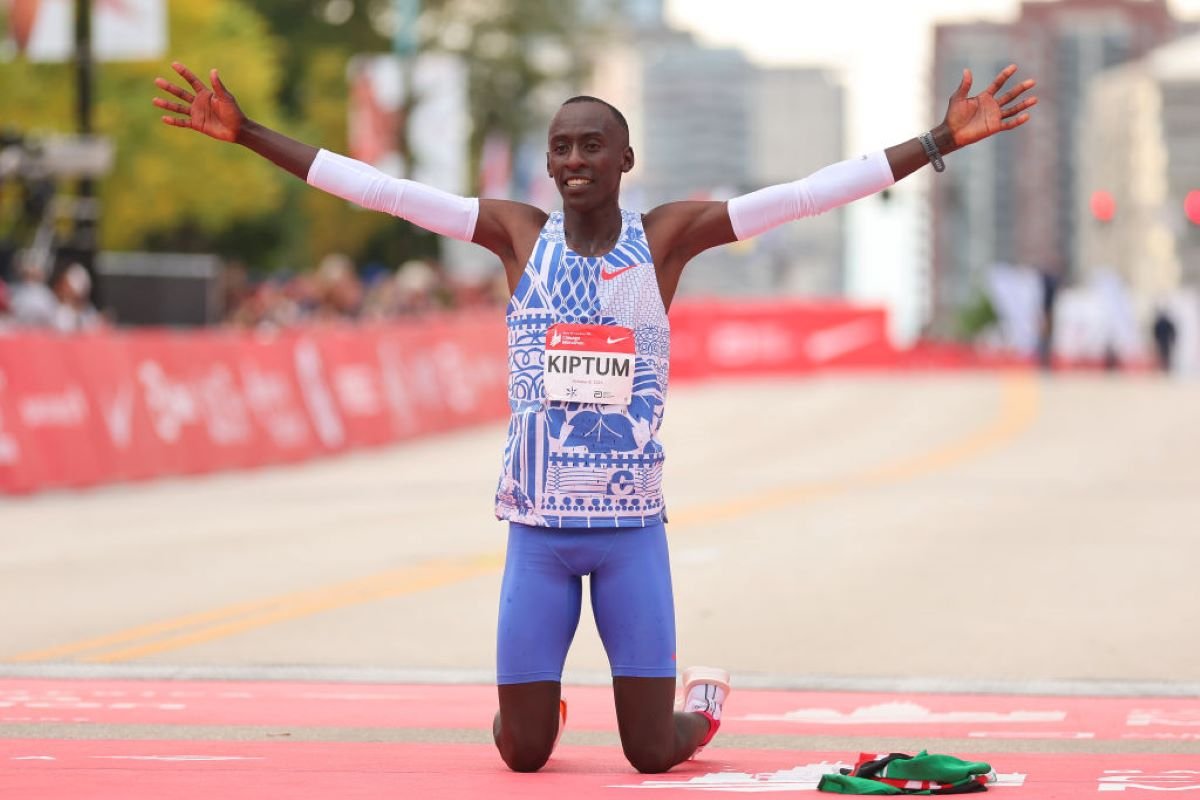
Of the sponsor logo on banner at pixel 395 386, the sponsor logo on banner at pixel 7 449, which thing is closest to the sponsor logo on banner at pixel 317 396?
the sponsor logo on banner at pixel 395 386

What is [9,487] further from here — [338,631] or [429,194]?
[429,194]

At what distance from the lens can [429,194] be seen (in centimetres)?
714

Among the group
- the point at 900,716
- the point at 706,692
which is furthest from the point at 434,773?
the point at 900,716

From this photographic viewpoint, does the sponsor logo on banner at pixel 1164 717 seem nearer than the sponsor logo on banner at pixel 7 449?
Yes

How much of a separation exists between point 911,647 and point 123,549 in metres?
7.43

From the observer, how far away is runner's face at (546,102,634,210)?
22.6ft

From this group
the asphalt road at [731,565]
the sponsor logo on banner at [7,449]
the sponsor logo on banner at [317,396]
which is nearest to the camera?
the asphalt road at [731,565]

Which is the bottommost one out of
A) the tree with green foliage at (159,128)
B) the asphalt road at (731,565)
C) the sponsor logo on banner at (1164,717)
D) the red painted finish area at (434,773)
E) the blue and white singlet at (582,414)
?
the asphalt road at (731,565)

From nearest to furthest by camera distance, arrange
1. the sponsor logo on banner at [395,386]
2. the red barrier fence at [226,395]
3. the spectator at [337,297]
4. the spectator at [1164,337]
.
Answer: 1. the red barrier fence at [226,395]
2. the sponsor logo on banner at [395,386]
3. the spectator at [337,297]
4. the spectator at [1164,337]

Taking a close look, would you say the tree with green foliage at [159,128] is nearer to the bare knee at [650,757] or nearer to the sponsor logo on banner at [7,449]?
the sponsor logo on banner at [7,449]

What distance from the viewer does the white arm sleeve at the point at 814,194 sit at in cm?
708

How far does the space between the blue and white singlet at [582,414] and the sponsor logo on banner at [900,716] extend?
2.09m

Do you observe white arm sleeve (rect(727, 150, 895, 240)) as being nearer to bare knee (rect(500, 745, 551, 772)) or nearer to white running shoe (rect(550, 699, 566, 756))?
white running shoe (rect(550, 699, 566, 756))

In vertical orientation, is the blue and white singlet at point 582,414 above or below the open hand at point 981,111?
below
